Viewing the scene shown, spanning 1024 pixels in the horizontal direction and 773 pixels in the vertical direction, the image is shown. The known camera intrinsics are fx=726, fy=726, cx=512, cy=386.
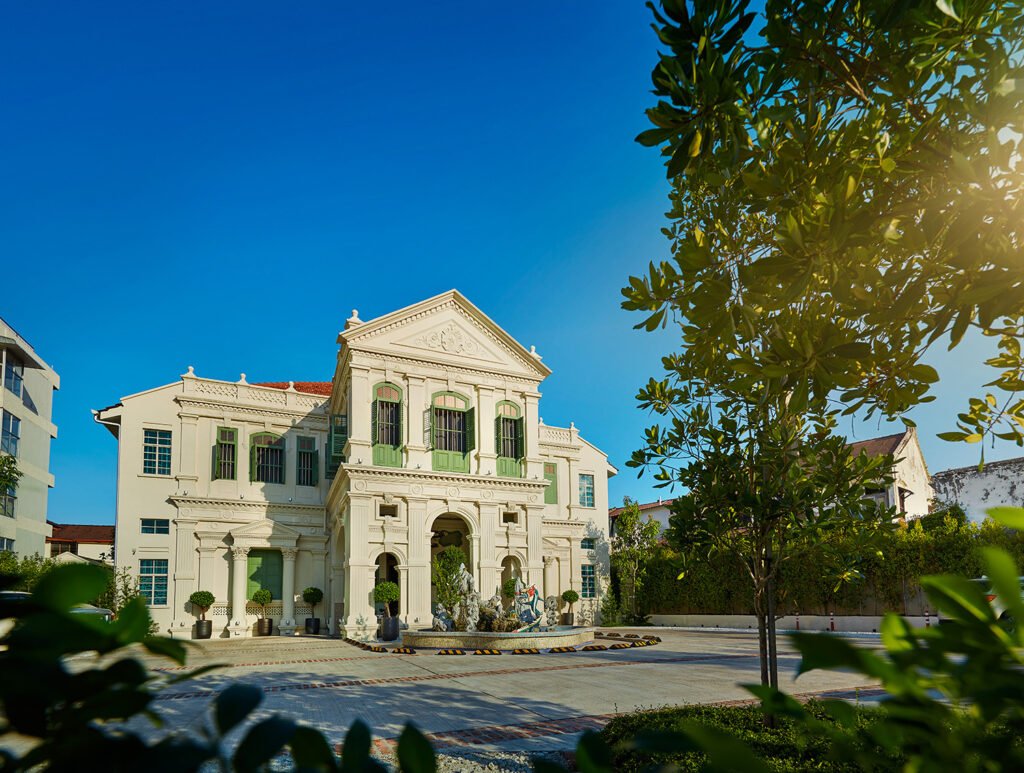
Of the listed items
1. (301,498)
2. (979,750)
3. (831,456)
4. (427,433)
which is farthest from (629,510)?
(979,750)

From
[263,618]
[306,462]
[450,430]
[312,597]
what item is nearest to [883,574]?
[450,430]

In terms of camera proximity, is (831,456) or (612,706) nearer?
(831,456)

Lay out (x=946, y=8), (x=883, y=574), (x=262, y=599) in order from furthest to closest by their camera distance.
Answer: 1. (x=262, y=599)
2. (x=883, y=574)
3. (x=946, y=8)

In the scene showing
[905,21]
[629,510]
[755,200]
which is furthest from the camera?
[629,510]

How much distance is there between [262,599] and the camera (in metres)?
25.3

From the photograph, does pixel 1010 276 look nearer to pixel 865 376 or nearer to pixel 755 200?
pixel 755 200

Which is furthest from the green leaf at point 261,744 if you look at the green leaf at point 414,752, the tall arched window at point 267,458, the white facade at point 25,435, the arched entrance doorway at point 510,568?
the white facade at point 25,435

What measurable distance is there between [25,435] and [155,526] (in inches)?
346

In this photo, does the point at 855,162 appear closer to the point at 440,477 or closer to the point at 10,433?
the point at 440,477

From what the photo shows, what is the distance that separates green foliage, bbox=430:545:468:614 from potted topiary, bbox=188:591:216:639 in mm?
7672

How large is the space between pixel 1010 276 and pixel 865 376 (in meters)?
1.88

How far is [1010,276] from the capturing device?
2.70 meters

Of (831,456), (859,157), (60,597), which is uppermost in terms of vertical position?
(859,157)

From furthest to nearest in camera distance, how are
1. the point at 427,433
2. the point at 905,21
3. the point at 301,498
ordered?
1. the point at 301,498
2. the point at 427,433
3. the point at 905,21
